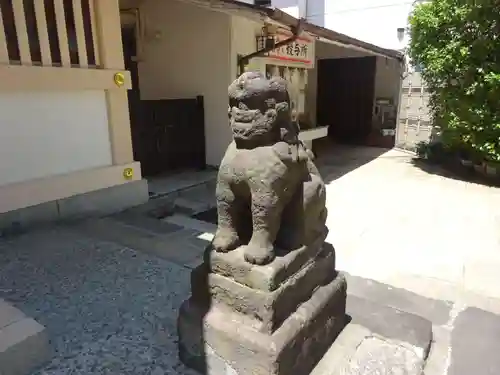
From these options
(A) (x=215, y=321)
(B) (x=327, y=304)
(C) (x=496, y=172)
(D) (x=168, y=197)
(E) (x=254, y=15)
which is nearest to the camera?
(A) (x=215, y=321)

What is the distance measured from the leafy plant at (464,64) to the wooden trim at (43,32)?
6026mm

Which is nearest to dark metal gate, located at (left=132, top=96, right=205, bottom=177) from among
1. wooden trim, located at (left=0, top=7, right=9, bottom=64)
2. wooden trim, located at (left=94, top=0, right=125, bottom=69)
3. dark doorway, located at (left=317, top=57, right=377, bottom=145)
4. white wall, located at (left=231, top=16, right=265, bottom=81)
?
white wall, located at (left=231, top=16, right=265, bottom=81)

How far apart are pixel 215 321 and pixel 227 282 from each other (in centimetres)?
20

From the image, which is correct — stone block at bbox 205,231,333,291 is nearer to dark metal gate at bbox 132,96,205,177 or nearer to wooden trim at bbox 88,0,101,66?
wooden trim at bbox 88,0,101,66

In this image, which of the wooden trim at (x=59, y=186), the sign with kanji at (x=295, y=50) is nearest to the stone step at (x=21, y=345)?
the wooden trim at (x=59, y=186)

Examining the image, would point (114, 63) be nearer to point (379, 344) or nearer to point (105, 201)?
point (105, 201)

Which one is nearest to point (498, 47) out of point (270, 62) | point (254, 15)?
point (270, 62)

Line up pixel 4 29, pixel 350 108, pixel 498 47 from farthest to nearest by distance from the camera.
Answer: pixel 350 108
pixel 498 47
pixel 4 29

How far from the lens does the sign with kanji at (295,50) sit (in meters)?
6.90

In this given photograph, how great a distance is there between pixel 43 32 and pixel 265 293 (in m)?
3.63

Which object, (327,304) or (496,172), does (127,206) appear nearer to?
(327,304)

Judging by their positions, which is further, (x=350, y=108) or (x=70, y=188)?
(x=350, y=108)

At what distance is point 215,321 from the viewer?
1.84 meters

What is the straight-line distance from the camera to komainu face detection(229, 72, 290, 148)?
1703 mm
